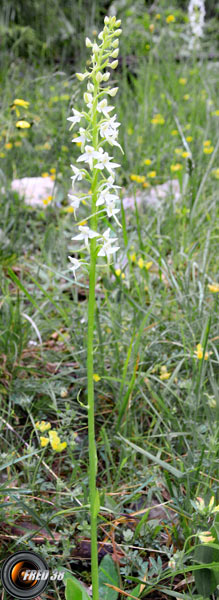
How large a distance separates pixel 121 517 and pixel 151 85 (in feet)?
11.6

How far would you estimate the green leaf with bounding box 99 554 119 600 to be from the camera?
4.09ft

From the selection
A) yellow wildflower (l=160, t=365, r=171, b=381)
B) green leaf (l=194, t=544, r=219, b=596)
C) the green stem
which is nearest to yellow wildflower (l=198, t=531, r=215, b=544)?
green leaf (l=194, t=544, r=219, b=596)

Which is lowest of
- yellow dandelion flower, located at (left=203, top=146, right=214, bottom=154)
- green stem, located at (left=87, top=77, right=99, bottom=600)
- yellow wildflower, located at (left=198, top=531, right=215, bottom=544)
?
yellow wildflower, located at (left=198, top=531, right=215, bottom=544)

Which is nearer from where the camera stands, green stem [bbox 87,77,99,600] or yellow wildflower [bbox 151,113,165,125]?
green stem [bbox 87,77,99,600]

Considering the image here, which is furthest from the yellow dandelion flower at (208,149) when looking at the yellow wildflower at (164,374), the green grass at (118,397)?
the yellow wildflower at (164,374)

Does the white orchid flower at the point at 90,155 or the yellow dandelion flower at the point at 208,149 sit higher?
the yellow dandelion flower at the point at 208,149

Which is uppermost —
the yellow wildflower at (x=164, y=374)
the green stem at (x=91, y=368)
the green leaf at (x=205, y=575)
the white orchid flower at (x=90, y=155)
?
the white orchid flower at (x=90, y=155)

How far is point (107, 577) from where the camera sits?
128 centimetres

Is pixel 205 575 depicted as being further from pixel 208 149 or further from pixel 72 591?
pixel 208 149

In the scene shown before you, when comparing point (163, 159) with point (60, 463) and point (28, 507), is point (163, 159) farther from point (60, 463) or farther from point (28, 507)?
point (28, 507)

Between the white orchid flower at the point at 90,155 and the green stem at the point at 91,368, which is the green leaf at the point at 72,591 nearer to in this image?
the green stem at the point at 91,368

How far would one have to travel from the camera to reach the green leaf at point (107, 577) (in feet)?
4.09

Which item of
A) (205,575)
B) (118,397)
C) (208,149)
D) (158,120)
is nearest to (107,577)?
(205,575)

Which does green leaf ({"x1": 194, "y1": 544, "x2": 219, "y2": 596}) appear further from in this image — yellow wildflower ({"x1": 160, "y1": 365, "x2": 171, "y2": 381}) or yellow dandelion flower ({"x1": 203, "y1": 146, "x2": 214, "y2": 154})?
yellow dandelion flower ({"x1": 203, "y1": 146, "x2": 214, "y2": 154})
